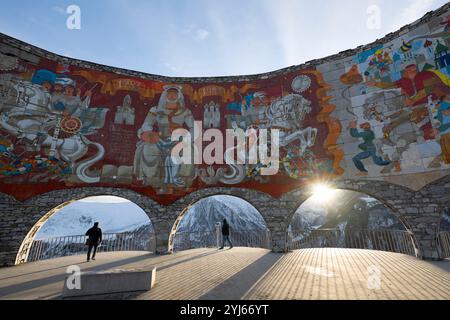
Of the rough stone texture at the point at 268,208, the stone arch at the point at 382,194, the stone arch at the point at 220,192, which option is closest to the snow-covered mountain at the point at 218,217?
the stone arch at the point at 220,192

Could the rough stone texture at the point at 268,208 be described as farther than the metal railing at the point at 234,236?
No

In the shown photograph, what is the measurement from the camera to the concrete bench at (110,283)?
14.0 ft

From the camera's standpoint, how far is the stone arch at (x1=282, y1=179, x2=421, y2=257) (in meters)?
8.64

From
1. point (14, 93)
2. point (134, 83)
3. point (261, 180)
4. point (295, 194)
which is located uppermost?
point (134, 83)

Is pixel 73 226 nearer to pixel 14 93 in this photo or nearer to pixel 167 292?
pixel 14 93

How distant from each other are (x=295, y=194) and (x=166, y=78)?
1084 cm

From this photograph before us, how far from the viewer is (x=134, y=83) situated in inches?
501

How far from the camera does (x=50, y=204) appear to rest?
9.71 metres

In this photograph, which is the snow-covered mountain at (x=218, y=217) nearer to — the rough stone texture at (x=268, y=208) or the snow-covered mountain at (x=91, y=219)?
the snow-covered mountain at (x=91, y=219)

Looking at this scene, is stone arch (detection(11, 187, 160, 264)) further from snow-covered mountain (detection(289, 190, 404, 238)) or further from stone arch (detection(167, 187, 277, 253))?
snow-covered mountain (detection(289, 190, 404, 238))

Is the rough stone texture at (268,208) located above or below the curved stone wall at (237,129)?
below

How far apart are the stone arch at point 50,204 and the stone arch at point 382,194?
7624 mm

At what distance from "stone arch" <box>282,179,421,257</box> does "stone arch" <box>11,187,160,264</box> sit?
25.0ft

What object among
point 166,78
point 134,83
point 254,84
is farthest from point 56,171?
point 254,84
